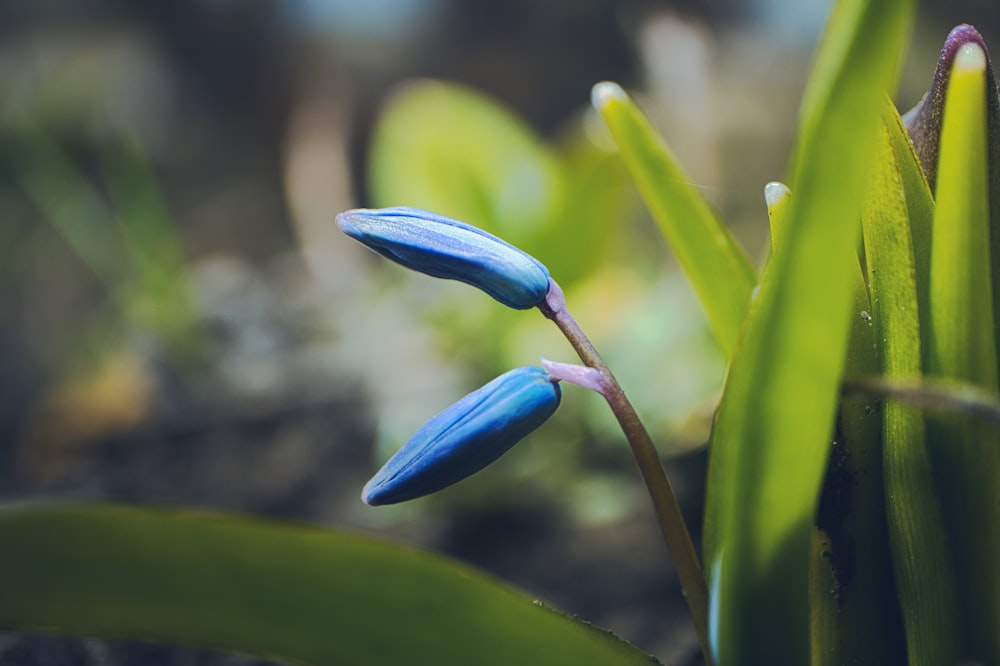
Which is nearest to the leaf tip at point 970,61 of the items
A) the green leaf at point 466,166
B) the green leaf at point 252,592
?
the green leaf at point 252,592

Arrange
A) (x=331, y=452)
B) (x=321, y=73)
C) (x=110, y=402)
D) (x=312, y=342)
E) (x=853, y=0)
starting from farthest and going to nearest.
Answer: (x=321, y=73), (x=110, y=402), (x=312, y=342), (x=331, y=452), (x=853, y=0)

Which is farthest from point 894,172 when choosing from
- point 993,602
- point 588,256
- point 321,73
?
point 321,73

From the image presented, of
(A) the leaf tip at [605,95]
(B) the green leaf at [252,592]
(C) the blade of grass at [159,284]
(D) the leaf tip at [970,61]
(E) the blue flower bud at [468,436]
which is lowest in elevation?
(B) the green leaf at [252,592]

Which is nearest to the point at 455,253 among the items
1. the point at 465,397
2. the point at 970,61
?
the point at 465,397

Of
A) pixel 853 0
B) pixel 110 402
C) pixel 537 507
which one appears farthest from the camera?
Answer: pixel 110 402

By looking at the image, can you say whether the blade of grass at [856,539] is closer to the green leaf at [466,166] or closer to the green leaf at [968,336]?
the green leaf at [968,336]

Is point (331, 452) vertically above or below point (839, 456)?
above

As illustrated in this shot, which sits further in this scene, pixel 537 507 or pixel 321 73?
pixel 321 73

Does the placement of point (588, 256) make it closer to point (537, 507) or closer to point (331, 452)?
point (537, 507)
